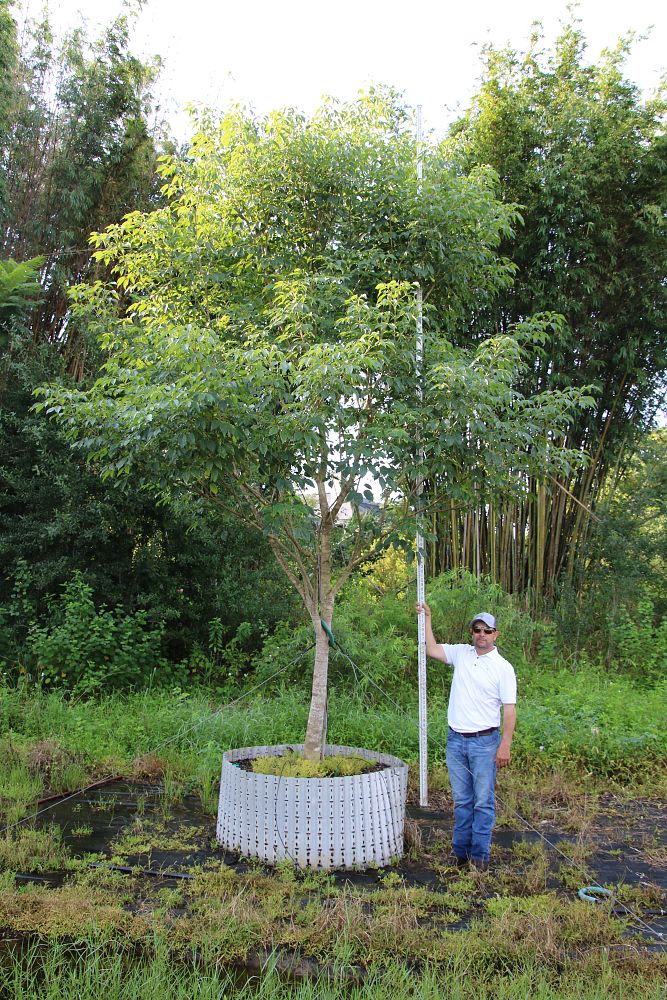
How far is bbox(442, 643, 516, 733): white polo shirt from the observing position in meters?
3.34

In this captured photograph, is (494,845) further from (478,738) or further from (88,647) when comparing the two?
(88,647)

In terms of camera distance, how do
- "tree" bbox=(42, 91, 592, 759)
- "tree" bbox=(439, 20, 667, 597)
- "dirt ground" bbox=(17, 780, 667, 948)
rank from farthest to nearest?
1. "tree" bbox=(439, 20, 667, 597)
2. "tree" bbox=(42, 91, 592, 759)
3. "dirt ground" bbox=(17, 780, 667, 948)

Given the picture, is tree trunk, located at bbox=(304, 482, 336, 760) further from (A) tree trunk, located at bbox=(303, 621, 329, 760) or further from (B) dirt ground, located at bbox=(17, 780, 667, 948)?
(B) dirt ground, located at bbox=(17, 780, 667, 948)

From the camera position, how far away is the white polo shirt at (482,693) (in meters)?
3.34

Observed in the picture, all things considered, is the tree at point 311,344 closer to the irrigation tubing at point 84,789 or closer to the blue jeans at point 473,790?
the blue jeans at point 473,790

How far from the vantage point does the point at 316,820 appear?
336 cm

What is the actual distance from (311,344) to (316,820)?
2204 millimetres

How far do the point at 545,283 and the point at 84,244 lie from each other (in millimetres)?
4784

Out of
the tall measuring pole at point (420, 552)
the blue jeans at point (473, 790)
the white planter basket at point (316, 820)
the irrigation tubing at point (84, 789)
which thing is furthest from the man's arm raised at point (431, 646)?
the irrigation tubing at point (84, 789)

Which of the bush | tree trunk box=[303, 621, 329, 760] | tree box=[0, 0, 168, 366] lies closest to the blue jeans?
tree trunk box=[303, 621, 329, 760]

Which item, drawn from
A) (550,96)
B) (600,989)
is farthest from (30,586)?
(550,96)

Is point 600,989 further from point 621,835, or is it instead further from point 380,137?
point 380,137

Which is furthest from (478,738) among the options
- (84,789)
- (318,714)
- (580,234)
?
(580,234)

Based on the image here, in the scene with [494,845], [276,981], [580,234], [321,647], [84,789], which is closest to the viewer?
[276,981]
